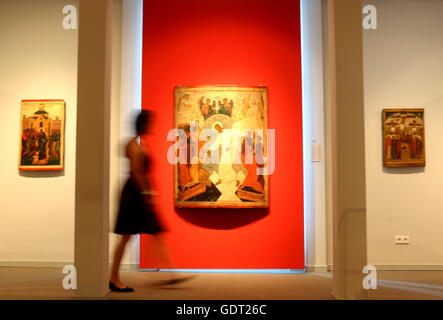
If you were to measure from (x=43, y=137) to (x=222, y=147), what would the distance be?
267cm

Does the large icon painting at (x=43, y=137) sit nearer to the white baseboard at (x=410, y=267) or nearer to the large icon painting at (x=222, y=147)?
the large icon painting at (x=222, y=147)

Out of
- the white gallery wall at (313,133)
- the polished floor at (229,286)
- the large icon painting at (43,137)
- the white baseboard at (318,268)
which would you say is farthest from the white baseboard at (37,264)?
the white gallery wall at (313,133)

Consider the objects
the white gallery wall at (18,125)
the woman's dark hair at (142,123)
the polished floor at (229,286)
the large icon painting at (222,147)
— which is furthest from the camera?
the white gallery wall at (18,125)

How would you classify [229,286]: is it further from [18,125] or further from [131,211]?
[18,125]

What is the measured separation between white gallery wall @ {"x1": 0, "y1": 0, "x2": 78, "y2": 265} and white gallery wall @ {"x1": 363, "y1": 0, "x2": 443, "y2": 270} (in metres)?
4.42

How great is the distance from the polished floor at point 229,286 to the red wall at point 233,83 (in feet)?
1.24

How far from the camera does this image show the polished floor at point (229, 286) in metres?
3.75

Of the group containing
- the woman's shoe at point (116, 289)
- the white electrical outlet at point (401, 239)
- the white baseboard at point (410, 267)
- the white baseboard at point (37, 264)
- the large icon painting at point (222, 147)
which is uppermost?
the large icon painting at point (222, 147)

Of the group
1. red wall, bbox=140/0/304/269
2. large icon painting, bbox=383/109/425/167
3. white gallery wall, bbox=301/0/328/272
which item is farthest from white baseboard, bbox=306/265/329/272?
large icon painting, bbox=383/109/425/167

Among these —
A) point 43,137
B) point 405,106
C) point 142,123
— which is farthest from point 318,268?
point 43,137

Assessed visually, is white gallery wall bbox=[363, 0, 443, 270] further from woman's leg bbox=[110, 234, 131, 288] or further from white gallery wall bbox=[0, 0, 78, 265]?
white gallery wall bbox=[0, 0, 78, 265]

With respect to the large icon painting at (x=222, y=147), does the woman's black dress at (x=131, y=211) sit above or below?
below
